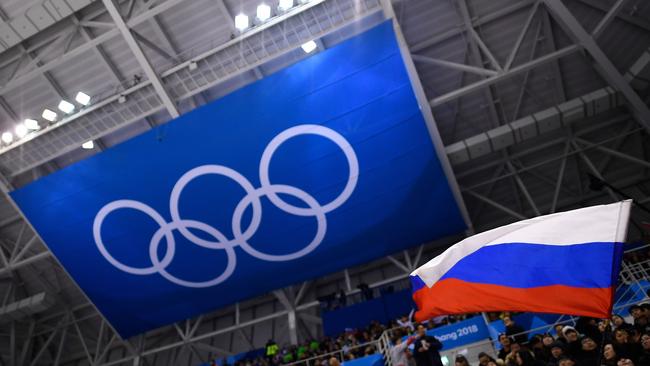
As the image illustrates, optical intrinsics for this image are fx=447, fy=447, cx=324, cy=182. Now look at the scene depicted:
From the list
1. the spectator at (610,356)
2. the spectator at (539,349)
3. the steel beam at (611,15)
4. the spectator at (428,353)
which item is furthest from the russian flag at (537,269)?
the steel beam at (611,15)

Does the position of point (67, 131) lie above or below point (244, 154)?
above

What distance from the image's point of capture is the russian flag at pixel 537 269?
12.4 ft

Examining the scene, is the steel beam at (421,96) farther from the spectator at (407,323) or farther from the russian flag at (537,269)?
the russian flag at (537,269)

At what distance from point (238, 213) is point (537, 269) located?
1273 cm

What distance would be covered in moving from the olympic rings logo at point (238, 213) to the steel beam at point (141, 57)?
96.0 inches

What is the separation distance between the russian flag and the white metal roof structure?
31.4ft

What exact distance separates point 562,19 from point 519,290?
1185 centimetres

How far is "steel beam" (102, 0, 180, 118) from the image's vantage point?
1350 cm

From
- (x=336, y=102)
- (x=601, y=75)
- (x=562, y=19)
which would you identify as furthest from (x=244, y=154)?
(x=601, y=75)

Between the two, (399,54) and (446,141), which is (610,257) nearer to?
(399,54)

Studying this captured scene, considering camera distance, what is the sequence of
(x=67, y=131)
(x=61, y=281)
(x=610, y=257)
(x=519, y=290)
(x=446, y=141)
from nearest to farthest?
(x=610, y=257) < (x=519, y=290) < (x=67, y=131) < (x=446, y=141) < (x=61, y=281)

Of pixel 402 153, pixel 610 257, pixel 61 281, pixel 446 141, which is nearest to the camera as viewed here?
pixel 610 257

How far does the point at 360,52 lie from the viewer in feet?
44.4

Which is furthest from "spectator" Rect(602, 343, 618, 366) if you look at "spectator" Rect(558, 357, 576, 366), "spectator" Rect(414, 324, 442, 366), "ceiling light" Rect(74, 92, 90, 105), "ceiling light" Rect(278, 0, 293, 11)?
"ceiling light" Rect(74, 92, 90, 105)
